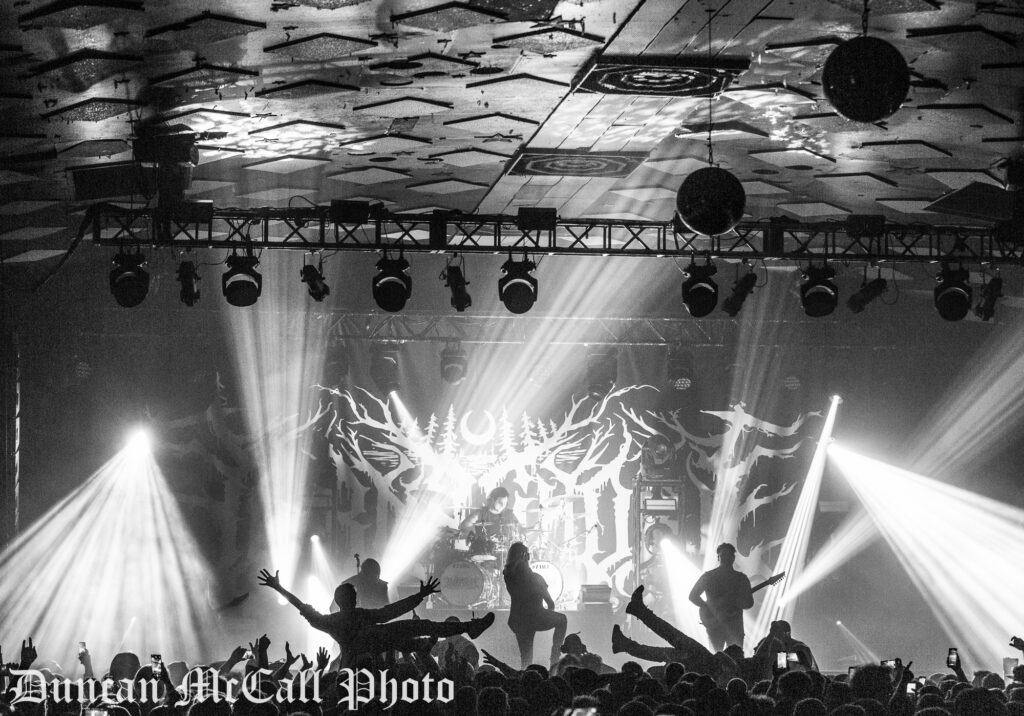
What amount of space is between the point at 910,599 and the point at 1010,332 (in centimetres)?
343

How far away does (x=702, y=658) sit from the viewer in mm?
7160

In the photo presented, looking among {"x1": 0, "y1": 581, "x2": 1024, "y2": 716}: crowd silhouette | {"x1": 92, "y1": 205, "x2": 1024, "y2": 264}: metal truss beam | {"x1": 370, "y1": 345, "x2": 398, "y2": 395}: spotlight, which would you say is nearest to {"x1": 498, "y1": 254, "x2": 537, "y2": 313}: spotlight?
{"x1": 92, "y1": 205, "x2": 1024, "y2": 264}: metal truss beam

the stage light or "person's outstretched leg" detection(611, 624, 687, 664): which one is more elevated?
the stage light

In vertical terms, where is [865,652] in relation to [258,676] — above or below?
above

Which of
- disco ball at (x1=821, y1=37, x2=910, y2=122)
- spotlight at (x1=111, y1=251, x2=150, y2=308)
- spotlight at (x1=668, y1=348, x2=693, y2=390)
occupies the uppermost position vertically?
spotlight at (x1=668, y1=348, x2=693, y2=390)

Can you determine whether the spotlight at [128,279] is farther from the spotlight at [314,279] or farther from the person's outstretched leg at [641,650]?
the person's outstretched leg at [641,650]

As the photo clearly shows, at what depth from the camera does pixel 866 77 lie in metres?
5.36

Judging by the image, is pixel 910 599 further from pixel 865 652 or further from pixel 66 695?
pixel 66 695

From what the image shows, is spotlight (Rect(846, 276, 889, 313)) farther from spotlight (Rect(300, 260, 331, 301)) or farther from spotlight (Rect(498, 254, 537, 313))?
spotlight (Rect(300, 260, 331, 301))

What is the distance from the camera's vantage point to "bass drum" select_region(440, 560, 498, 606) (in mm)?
13445

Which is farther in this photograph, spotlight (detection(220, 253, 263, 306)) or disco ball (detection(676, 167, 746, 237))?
spotlight (detection(220, 253, 263, 306))

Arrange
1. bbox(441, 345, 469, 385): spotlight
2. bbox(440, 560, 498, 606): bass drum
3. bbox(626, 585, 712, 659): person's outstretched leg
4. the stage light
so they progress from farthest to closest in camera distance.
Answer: the stage light, bbox(441, 345, 469, 385): spotlight, bbox(440, 560, 498, 606): bass drum, bbox(626, 585, 712, 659): person's outstretched leg

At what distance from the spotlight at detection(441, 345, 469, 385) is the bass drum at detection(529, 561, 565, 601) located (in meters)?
2.27

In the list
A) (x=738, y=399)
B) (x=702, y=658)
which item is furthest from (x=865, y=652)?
(x=702, y=658)
